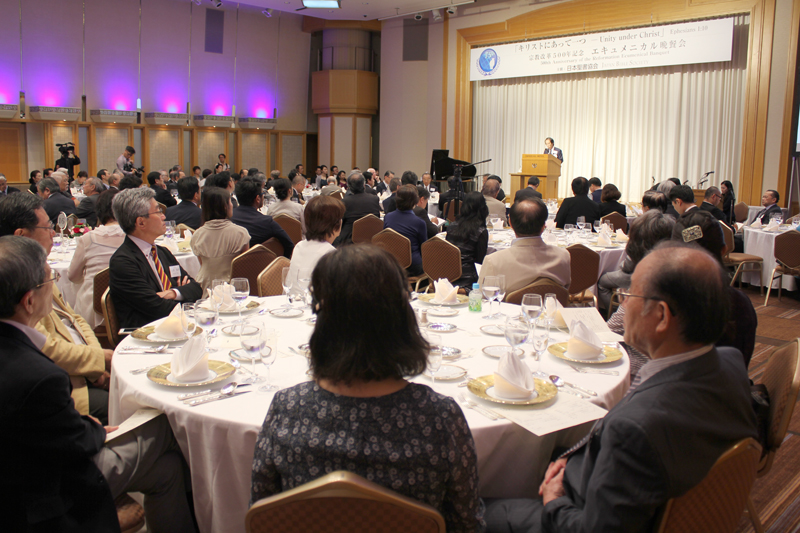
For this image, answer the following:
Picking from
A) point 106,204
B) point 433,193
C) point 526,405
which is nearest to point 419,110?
point 433,193

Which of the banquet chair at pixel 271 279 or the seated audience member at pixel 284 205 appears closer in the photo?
the banquet chair at pixel 271 279

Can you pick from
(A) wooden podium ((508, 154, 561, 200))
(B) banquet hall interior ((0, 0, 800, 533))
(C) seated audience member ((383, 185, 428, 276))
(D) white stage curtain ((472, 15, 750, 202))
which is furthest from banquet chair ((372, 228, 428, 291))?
(D) white stage curtain ((472, 15, 750, 202))

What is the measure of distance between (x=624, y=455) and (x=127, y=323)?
8.95ft

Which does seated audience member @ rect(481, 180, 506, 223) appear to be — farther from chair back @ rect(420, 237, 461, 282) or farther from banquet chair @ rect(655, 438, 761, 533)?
banquet chair @ rect(655, 438, 761, 533)

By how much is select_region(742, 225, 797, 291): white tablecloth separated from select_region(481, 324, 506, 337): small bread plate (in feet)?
18.9

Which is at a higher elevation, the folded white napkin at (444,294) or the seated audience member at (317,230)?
the seated audience member at (317,230)

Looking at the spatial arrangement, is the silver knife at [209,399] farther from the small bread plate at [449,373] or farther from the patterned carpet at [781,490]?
the patterned carpet at [781,490]

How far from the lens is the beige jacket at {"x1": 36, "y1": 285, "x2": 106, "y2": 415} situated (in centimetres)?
236

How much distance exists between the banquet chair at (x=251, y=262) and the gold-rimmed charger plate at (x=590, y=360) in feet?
7.72

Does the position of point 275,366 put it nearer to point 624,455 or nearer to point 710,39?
point 624,455

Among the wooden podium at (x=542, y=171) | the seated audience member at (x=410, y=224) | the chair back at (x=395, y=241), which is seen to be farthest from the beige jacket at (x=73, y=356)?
the wooden podium at (x=542, y=171)

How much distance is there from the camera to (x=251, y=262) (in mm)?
4191

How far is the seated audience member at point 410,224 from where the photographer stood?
595 cm

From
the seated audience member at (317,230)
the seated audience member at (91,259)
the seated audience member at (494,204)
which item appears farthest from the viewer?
the seated audience member at (494,204)
